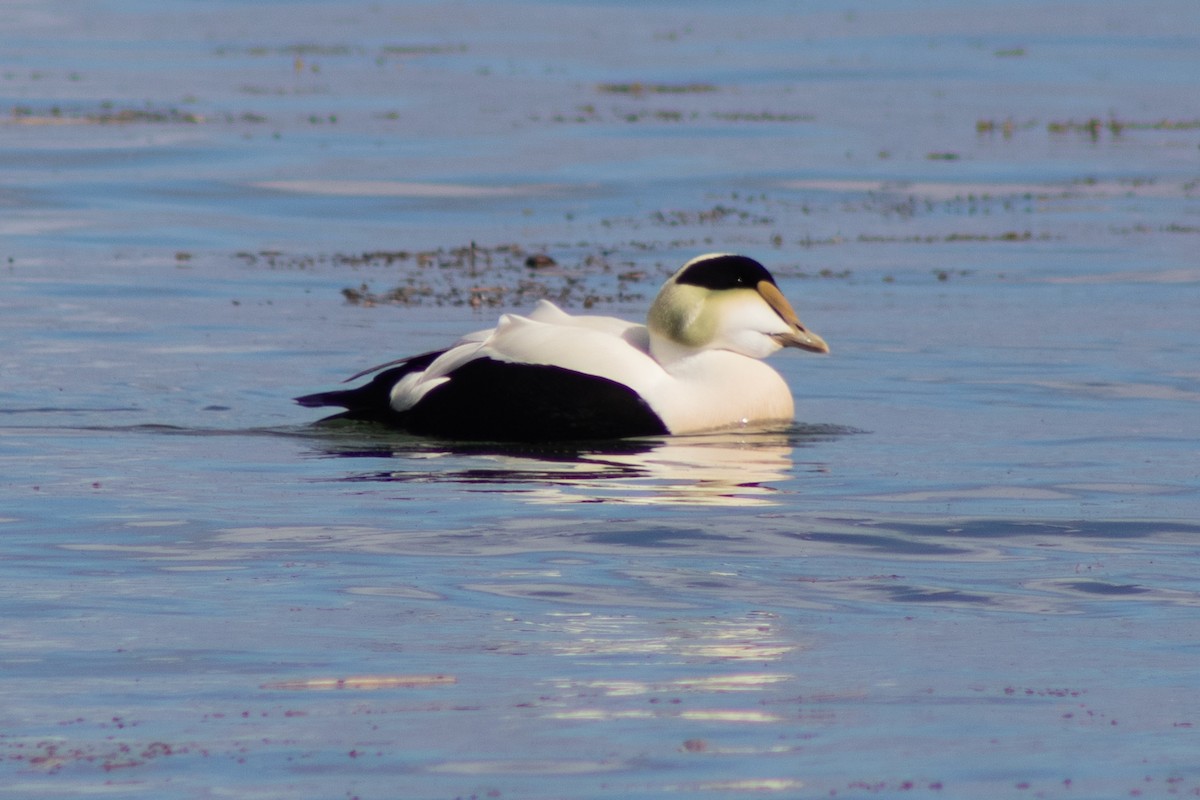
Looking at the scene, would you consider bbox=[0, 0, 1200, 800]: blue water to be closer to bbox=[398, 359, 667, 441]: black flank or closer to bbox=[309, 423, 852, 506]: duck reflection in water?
bbox=[309, 423, 852, 506]: duck reflection in water

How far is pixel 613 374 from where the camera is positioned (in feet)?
29.4

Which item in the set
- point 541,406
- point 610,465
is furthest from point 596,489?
point 541,406

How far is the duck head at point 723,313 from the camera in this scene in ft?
30.2

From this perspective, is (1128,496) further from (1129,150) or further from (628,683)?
(1129,150)

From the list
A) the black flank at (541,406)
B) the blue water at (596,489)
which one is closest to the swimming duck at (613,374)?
the black flank at (541,406)

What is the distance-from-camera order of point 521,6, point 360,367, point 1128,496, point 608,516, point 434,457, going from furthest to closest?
1. point 521,6
2. point 360,367
3. point 434,457
4. point 1128,496
5. point 608,516

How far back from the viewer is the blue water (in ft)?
15.4

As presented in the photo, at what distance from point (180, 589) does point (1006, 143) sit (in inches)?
657

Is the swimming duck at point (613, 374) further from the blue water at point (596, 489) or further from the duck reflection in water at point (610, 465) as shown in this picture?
the blue water at point (596, 489)

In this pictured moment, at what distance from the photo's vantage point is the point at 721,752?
456cm

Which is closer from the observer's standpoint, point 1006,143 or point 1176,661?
point 1176,661

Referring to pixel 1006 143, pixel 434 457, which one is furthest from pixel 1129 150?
pixel 434 457

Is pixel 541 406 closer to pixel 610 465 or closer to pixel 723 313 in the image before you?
pixel 610 465

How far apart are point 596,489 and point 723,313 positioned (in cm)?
178
